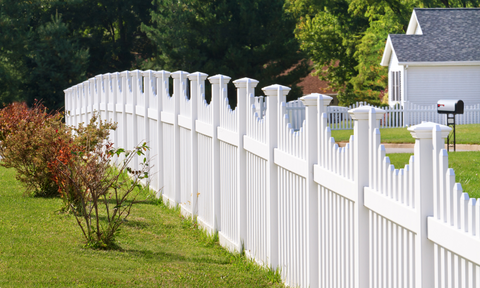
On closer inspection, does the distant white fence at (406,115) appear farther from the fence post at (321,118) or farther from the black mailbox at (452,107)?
the fence post at (321,118)

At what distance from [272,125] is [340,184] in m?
1.53

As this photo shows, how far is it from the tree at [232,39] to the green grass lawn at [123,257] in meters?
27.5

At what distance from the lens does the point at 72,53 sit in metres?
39.1

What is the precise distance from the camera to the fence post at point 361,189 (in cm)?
369

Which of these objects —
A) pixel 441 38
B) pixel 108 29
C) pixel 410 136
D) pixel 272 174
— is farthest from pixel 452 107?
pixel 108 29

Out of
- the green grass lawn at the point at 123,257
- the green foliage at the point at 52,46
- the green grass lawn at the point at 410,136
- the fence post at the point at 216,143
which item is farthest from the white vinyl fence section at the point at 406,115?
the fence post at the point at 216,143

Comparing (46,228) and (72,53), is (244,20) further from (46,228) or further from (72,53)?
(46,228)

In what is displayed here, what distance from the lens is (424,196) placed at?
9.77 feet

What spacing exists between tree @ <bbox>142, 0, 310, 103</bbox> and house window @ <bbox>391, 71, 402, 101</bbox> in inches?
272

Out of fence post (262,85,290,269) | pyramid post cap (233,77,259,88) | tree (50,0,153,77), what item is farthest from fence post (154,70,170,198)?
tree (50,0,153,77)

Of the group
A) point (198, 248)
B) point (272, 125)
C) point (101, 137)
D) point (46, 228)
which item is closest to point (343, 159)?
point (272, 125)

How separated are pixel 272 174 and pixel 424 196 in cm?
260

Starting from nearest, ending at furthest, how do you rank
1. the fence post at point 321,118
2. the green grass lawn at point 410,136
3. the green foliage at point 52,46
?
1. the fence post at point 321,118
2. the green grass lawn at point 410,136
3. the green foliage at point 52,46

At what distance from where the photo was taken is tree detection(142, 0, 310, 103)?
117 ft
